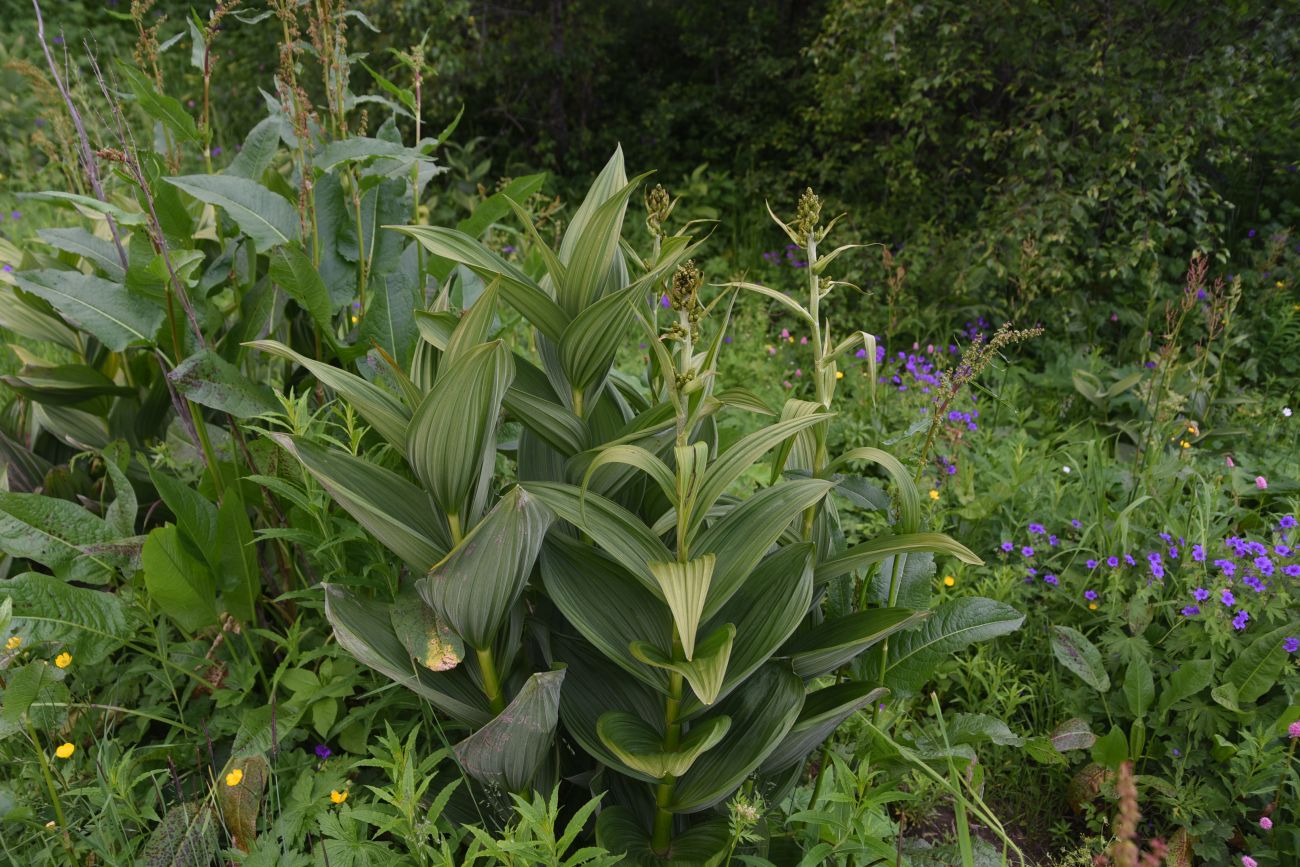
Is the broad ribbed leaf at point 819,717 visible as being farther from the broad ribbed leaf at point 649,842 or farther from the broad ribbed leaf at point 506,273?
the broad ribbed leaf at point 506,273

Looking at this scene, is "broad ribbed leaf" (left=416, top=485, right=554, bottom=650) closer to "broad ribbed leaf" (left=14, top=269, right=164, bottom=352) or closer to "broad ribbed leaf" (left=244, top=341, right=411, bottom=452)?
"broad ribbed leaf" (left=244, top=341, right=411, bottom=452)

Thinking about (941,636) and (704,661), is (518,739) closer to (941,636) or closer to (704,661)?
(704,661)

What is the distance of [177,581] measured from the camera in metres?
1.80

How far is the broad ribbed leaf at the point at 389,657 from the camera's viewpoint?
1.42 metres

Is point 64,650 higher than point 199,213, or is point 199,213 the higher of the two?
point 199,213

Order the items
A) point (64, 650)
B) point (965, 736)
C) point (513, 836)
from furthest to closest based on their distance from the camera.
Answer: point (64, 650)
point (965, 736)
point (513, 836)

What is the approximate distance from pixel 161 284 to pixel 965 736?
201cm

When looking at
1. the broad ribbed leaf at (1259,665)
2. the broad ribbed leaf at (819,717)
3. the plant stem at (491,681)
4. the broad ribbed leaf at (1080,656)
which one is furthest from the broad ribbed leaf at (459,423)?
the broad ribbed leaf at (1259,665)

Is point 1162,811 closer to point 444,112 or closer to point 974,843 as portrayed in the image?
point 974,843

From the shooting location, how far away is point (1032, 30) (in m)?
4.33

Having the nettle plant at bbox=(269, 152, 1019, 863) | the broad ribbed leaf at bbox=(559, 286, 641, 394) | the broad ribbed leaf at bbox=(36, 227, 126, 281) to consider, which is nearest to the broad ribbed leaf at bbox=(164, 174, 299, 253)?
the broad ribbed leaf at bbox=(36, 227, 126, 281)

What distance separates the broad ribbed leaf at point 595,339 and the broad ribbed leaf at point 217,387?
783mm

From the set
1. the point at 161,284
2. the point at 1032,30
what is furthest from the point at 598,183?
the point at 1032,30

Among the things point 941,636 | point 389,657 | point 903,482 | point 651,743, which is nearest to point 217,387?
point 389,657
